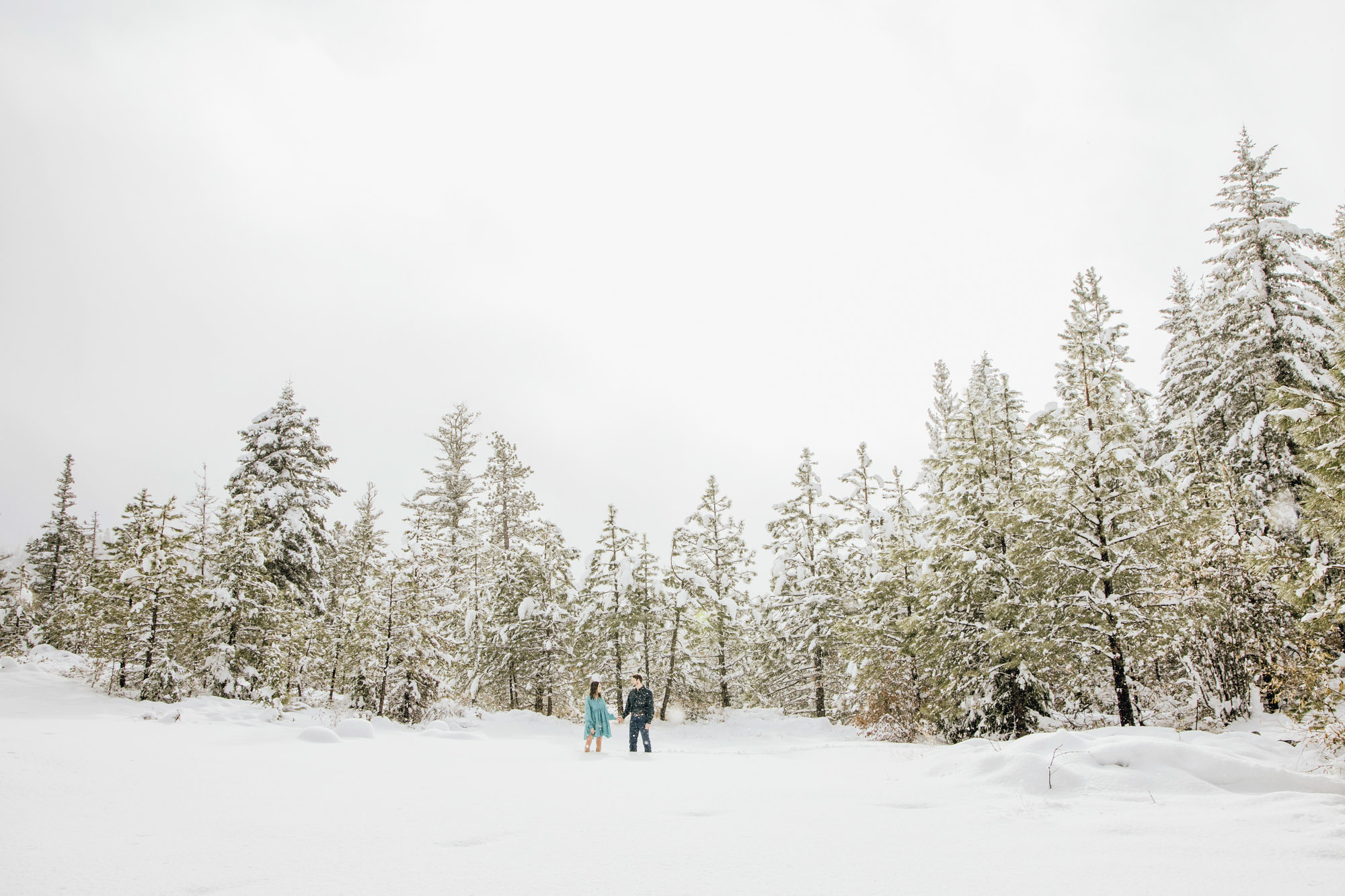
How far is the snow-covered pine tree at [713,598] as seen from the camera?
3130 cm

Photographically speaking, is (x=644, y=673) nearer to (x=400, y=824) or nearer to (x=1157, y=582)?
(x=1157, y=582)

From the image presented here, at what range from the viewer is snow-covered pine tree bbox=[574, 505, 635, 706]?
30.1 meters

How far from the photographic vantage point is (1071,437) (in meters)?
17.4

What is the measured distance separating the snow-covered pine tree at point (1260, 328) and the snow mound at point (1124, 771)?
604 inches

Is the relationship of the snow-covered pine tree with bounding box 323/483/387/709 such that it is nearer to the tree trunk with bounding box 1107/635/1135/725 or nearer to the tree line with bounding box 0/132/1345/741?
the tree line with bounding box 0/132/1345/741

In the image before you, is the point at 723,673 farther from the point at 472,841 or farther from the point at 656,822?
the point at 472,841

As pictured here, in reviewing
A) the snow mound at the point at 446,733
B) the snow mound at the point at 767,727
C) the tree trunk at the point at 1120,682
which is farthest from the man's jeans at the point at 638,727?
the tree trunk at the point at 1120,682

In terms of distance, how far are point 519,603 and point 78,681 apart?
15.7 meters

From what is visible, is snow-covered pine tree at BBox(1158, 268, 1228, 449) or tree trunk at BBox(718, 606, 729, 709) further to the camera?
tree trunk at BBox(718, 606, 729, 709)

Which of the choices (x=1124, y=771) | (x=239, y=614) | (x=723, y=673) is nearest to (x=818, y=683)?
(x=723, y=673)

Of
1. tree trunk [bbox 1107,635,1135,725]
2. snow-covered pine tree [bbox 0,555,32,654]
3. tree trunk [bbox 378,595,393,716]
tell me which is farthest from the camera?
snow-covered pine tree [bbox 0,555,32,654]

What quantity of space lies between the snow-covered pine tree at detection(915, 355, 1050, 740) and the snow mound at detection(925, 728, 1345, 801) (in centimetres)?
753

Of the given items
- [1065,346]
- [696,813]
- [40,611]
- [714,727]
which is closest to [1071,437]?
[1065,346]

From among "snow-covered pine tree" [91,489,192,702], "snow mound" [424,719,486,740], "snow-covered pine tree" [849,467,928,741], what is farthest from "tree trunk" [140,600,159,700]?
"snow-covered pine tree" [849,467,928,741]
